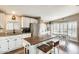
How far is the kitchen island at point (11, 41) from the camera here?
1.59m

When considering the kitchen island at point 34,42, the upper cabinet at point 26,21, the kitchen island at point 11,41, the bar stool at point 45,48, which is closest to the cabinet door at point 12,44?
the kitchen island at point 11,41

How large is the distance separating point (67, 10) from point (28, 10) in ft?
2.28

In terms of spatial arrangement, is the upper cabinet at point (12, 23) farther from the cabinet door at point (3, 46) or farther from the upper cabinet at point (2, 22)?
the cabinet door at point (3, 46)

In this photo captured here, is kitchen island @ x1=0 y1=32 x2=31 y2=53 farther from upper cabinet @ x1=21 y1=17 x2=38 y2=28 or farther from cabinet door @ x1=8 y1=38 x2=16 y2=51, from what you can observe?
upper cabinet @ x1=21 y1=17 x2=38 y2=28

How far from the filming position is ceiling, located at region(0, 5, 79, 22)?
5.16 feet

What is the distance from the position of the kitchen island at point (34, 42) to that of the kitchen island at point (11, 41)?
8 centimetres

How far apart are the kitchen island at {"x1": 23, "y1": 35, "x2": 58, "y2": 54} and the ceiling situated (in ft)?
1.44

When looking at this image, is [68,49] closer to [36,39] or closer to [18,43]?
[36,39]

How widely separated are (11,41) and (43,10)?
816 mm

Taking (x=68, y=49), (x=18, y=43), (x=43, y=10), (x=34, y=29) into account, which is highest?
(x=43, y=10)

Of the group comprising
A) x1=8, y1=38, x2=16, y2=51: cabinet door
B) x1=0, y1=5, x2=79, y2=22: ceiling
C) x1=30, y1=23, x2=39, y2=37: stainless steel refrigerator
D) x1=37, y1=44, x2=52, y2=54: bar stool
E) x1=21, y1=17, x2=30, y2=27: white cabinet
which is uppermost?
x1=0, y1=5, x2=79, y2=22: ceiling

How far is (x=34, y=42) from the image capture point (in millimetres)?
1688

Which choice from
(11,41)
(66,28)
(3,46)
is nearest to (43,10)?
(66,28)

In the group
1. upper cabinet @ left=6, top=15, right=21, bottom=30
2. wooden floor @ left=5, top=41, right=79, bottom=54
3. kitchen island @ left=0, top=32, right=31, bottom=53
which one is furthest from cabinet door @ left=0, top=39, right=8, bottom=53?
upper cabinet @ left=6, top=15, right=21, bottom=30
